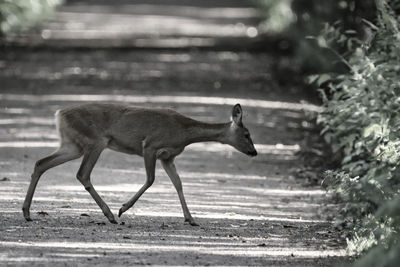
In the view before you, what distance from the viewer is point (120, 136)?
37.4 ft

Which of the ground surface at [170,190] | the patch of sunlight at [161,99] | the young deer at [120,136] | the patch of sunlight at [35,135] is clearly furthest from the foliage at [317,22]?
the young deer at [120,136]

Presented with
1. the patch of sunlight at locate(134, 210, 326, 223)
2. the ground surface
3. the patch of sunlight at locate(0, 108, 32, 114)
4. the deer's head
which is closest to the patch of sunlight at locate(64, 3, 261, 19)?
the ground surface

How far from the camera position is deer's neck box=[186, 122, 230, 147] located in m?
11.6

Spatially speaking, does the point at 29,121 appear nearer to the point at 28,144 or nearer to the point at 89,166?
the point at 28,144

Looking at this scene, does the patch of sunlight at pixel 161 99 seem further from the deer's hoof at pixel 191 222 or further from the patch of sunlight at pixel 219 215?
the deer's hoof at pixel 191 222

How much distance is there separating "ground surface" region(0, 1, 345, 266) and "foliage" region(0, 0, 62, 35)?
427cm

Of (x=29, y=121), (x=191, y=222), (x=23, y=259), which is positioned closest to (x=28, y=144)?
(x=29, y=121)

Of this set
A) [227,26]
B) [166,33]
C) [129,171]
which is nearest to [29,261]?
[129,171]

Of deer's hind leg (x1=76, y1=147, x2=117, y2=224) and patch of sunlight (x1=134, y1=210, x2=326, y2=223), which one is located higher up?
deer's hind leg (x1=76, y1=147, x2=117, y2=224)

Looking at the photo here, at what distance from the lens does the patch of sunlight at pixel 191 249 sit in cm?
961

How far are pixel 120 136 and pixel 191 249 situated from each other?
6.45 ft

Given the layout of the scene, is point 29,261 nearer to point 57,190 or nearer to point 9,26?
point 57,190

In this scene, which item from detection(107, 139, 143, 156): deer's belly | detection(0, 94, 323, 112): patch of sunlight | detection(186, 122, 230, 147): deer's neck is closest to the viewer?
detection(107, 139, 143, 156): deer's belly

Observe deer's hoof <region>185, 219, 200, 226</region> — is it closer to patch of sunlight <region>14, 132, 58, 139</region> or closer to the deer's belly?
the deer's belly
